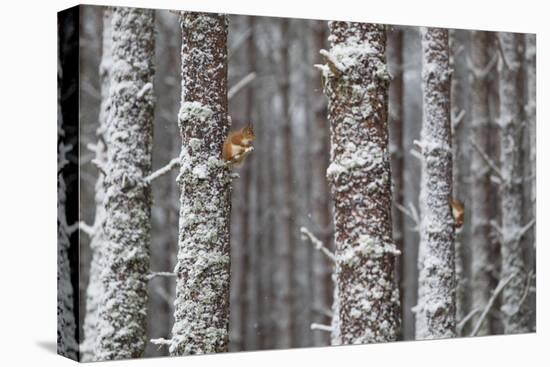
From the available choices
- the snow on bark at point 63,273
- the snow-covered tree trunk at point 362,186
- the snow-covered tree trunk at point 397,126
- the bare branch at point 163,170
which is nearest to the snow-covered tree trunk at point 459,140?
the snow-covered tree trunk at point 397,126

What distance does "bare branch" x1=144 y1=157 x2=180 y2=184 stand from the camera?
4984 mm

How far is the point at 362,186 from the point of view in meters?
4.73

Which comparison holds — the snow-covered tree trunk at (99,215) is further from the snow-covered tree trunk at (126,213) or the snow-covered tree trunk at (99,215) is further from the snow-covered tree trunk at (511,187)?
the snow-covered tree trunk at (511,187)

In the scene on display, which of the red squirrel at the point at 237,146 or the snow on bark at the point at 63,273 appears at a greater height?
the red squirrel at the point at 237,146

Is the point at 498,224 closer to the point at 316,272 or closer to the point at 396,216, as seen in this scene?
the point at 396,216

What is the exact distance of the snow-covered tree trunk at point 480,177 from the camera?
6.08m

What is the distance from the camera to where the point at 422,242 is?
584cm

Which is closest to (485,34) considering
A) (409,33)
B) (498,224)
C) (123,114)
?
(409,33)

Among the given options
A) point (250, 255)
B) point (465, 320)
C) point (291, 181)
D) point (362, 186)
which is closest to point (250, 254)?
point (250, 255)

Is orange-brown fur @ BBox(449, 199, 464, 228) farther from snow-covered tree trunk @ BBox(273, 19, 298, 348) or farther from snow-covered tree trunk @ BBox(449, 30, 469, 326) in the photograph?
snow-covered tree trunk @ BBox(273, 19, 298, 348)

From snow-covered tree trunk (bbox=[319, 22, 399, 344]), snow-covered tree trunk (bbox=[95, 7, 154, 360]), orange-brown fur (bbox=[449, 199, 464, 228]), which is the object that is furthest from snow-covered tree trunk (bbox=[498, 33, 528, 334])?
snow-covered tree trunk (bbox=[95, 7, 154, 360])

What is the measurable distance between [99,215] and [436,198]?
209 cm

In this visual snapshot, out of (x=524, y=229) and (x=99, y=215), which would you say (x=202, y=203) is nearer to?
(x=99, y=215)

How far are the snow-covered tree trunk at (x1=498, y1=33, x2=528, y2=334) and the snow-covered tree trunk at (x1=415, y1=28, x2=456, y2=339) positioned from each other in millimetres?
596
